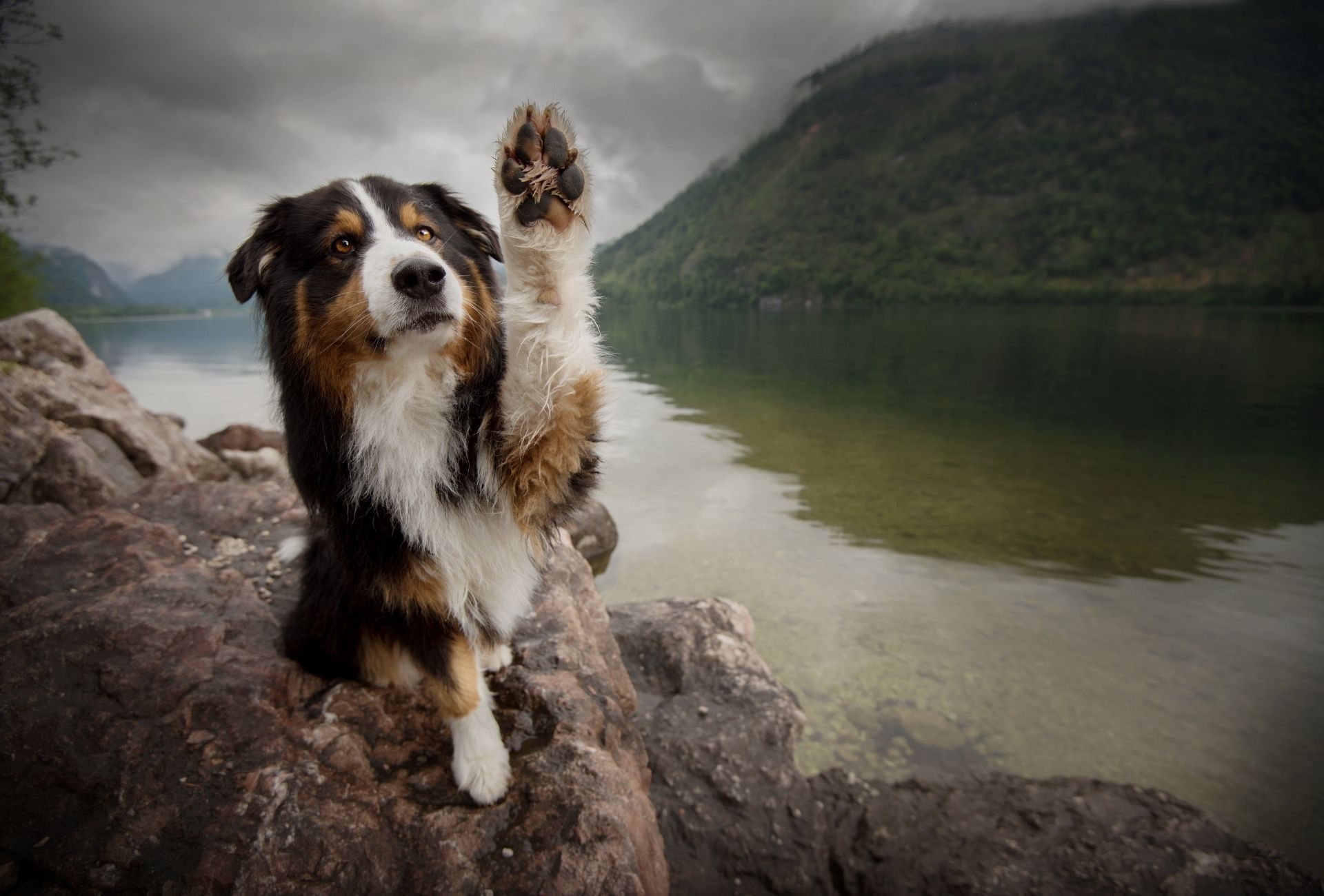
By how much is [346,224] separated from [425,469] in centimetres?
99

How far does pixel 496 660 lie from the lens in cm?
329

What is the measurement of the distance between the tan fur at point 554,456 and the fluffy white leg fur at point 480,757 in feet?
3.14

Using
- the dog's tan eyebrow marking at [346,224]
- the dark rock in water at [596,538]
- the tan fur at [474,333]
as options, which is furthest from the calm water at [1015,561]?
the dog's tan eyebrow marking at [346,224]

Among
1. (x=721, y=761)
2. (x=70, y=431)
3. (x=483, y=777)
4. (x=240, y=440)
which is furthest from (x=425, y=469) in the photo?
(x=240, y=440)

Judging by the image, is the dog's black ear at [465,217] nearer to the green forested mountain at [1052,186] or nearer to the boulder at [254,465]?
the boulder at [254,465]

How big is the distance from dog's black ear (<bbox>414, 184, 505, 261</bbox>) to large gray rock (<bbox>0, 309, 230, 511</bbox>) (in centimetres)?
402

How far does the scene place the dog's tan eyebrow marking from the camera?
232cm

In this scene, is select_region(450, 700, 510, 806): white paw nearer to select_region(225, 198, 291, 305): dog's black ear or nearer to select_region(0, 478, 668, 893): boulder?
select_region(0, 478, 668, 893): boulder

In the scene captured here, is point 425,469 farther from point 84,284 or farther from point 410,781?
point 84,284

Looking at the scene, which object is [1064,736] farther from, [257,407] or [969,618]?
[257,407]

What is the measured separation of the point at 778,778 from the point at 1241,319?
61.9 meters

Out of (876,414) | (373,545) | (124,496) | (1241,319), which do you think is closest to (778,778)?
(373,545)

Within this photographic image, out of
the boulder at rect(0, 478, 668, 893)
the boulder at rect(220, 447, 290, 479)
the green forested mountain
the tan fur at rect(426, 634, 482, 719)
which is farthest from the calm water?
the green forested mountain

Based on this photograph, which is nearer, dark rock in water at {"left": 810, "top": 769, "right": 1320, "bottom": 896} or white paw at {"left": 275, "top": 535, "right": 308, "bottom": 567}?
dark rock in water at {"left": 810, "top": 769, "right": 1320, "bottom": 896}
